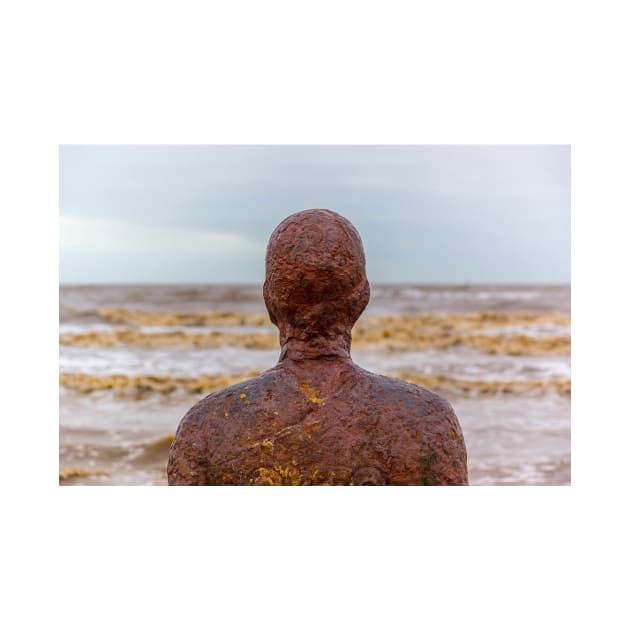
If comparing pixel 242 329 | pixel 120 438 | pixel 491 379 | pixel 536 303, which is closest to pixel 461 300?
pixel 536 303

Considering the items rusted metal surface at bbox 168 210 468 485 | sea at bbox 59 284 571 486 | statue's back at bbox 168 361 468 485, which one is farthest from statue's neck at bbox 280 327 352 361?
sea at bbox 59 284 571 486

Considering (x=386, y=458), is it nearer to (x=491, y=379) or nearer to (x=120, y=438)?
(x=120, y=438)

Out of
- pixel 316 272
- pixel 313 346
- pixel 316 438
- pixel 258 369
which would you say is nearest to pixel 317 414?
pixel 316 438

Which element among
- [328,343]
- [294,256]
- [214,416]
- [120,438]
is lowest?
[120,438]

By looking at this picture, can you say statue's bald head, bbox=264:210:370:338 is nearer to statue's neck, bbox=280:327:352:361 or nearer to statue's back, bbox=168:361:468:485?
statue's neck, bbox=280:327:352:361

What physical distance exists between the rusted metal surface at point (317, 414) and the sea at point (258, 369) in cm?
465

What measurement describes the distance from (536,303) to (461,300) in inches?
193

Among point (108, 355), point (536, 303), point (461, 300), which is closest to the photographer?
point (108, 355)

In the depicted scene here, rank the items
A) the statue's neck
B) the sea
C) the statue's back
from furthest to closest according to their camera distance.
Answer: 1. the sea
2. the statue's neck
3. the statue's back

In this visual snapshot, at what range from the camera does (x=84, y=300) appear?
28.9 m

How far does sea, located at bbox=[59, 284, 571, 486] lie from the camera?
26.6 ft

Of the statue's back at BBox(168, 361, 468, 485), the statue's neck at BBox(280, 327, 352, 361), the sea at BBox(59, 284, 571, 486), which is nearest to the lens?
the statue's back at BBox(168, 361, 468, 485)

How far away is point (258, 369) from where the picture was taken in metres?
13.8

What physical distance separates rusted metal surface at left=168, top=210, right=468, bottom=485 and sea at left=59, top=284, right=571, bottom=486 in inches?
183
